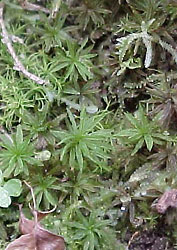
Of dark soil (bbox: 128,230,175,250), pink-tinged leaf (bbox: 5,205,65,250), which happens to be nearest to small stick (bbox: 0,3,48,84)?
pink-tinged leaf (bbox: 5,205,65,250)

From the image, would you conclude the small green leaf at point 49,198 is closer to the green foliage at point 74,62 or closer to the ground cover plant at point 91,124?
the ground cover plant at point 91,124

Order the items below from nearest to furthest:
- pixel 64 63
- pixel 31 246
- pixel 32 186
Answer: pixel 31 246, pixel 32 186, pixel 64 63

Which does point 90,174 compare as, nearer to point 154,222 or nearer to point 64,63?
point 154,222

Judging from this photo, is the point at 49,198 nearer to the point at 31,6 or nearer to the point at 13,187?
the point at 13,187

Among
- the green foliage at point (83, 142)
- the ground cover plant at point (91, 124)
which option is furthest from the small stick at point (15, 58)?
the green foliage at point (83, 142)

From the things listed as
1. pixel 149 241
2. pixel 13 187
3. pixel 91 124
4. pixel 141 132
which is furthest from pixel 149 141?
pixel 13 187

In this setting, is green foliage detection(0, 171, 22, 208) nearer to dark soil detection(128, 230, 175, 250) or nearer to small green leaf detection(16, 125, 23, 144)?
small green leaf detection(16, 125, 23, 144)

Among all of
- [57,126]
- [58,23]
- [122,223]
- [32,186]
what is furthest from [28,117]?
[122,223]
